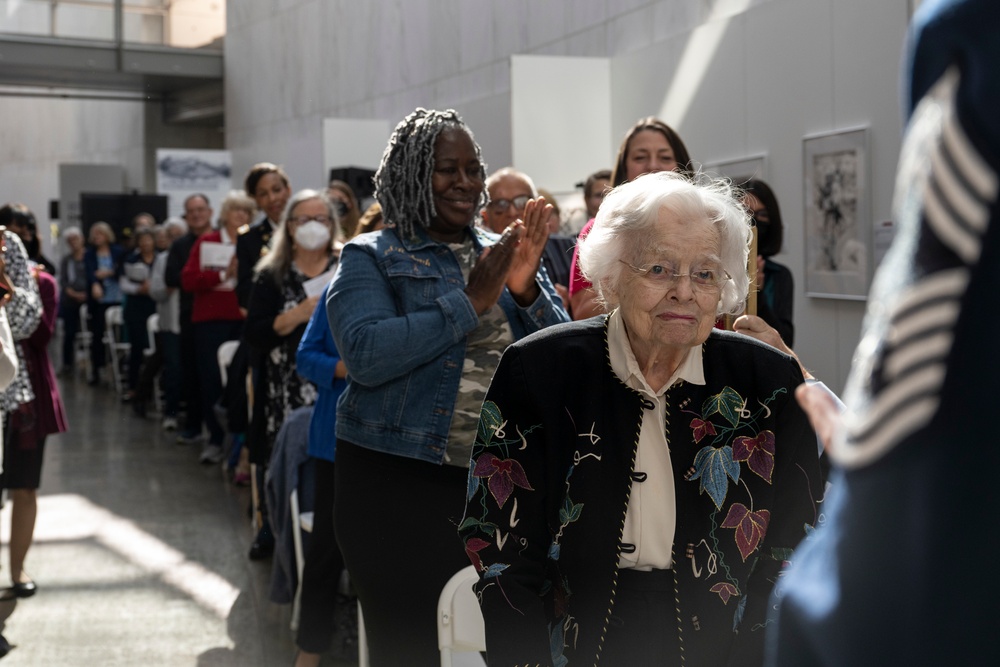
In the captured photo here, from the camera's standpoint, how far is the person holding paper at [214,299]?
299 inches

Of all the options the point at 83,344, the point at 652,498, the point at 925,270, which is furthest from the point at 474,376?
the point at 83,344

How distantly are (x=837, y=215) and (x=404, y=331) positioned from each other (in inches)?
154

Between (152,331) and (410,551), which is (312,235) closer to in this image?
(410,551)

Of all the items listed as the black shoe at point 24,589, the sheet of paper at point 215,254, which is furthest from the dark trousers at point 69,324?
the black shoe at point 24,589

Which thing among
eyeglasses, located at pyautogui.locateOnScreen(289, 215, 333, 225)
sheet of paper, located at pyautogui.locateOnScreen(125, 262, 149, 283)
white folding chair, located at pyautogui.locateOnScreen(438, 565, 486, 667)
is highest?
eyeglasses, located at pyautogui.locateOnScreen(289, 215, 333, 225)

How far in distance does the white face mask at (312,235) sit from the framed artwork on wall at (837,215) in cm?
265

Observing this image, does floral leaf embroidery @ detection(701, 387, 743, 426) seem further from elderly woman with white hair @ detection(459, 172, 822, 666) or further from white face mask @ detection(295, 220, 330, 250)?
white face mask @ detection(295, 220, 330, 250)

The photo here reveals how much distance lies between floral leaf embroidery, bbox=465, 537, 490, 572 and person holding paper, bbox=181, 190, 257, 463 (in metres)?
5.93

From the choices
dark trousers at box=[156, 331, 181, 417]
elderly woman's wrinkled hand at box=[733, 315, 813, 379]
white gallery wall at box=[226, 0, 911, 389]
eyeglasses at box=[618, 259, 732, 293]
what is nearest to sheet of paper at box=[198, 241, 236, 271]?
dark trousers at box=[156, 331, 181, 417]

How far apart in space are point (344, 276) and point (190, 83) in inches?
674

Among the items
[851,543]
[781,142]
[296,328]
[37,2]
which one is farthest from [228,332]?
[37,2]

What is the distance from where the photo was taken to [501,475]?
1.79 m

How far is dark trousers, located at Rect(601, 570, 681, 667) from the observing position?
67.9 inches

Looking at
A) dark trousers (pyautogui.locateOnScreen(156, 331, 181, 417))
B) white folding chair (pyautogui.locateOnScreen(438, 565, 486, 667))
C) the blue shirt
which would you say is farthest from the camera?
dark trousers (pyautogui.locateOnScreen(156, 331, 181, 417))
